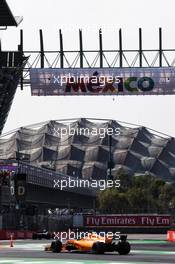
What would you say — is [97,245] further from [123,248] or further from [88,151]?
[88,151]

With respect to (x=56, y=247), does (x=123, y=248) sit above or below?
above

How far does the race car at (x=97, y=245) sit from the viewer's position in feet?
95.7

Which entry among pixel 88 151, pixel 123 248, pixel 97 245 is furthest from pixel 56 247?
pixel 88 151

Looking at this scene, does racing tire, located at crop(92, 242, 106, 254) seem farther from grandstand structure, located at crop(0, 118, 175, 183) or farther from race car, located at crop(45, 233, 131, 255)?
grandstand structure, located at crop(0, 118, 175, 183)

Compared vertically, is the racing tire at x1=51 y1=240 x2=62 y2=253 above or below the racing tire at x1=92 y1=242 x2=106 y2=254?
below

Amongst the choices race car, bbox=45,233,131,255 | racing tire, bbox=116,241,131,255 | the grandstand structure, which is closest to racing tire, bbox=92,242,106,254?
race car, bbox=45,233,131,255

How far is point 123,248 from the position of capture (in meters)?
29.1

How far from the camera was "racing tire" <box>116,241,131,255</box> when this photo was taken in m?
29.0

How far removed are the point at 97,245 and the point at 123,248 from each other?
4.10 feet

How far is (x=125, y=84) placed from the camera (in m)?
47.9

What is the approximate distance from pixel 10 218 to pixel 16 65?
23.1m

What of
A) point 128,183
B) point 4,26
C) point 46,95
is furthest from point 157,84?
point 128,183

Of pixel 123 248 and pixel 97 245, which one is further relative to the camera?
pixel 97 245

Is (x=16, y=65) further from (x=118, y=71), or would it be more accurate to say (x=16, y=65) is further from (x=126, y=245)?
(x=126, y=245)
